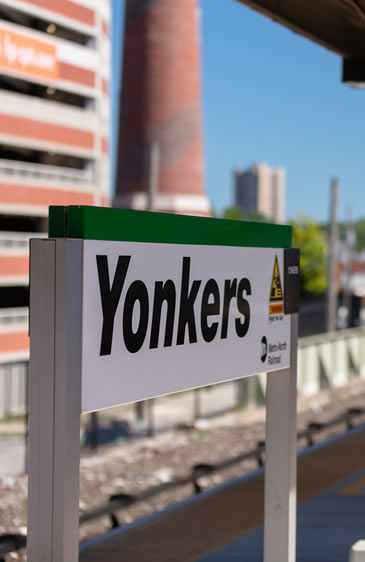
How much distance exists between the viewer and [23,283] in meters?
49.0

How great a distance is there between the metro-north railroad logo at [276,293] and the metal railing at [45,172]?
44.9 meters

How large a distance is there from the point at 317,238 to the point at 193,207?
4407cm

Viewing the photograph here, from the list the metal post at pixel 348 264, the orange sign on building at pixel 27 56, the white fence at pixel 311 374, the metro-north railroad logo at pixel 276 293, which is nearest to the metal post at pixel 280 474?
the metro-north railroad logo at pixel 276 293

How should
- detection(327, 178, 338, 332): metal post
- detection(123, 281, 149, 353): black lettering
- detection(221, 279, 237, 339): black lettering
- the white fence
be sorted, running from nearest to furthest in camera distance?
detection(123, 281, 149, 353): black lettering, detection(221, 279, 237, 339): black lettering, the white fence, detection(327, 178, 338, 332): metal post

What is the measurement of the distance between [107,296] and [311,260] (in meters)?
89.7

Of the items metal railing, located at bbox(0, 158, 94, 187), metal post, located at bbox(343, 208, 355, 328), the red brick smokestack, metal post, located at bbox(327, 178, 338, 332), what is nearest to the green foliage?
metal post, located at bbox(343, 208, 355, 328)

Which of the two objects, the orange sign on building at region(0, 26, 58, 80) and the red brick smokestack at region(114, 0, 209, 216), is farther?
the red brick smokestack at region(114, 0, 209, 216)

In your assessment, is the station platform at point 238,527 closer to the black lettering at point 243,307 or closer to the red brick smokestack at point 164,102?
the black lettering at point 243,307

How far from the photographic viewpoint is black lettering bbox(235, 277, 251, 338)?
411cm

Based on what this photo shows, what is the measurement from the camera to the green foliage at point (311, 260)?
87.4 m

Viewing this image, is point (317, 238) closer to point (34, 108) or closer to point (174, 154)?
point (174, 154)

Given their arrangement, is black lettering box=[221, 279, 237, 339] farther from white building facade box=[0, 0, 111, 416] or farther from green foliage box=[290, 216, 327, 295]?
green foliage box=[290, 216, 327, 295]

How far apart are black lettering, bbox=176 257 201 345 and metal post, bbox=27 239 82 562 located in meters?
0.71

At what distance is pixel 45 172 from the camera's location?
5081 centimetres
